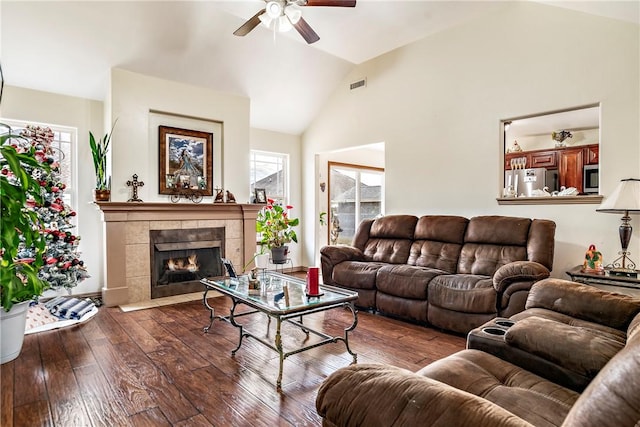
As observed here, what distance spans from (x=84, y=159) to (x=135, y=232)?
4.05 ft

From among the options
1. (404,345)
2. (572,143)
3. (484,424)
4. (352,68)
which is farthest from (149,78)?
(572,143)

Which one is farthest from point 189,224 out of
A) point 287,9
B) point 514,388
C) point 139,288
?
point 514,388

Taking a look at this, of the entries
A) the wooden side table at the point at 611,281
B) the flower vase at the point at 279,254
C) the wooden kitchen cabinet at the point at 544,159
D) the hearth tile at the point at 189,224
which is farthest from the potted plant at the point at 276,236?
the wooden kitchen cabinet at the point at 544,159

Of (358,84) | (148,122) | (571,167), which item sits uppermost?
(358,84)

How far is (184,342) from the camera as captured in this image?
3021mm

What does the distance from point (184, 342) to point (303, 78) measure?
156 inches

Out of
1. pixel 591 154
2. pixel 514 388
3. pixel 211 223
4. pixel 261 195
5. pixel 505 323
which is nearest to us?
pixel 514 388

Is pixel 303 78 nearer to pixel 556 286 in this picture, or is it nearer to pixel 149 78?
pixel 149 78

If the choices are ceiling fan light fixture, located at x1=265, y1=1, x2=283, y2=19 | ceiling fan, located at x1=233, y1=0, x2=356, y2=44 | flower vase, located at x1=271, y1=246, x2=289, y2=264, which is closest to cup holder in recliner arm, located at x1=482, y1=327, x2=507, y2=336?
flower vase, located at x1=271, y1=246, x2=289, y2=264

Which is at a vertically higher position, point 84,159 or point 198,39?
point 198,39

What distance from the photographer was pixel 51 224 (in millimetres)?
3918

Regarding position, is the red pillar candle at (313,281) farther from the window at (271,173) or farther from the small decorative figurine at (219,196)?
the window at (271,173)

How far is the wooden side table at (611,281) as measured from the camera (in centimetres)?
279

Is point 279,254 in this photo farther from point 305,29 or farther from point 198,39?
point 198,39
